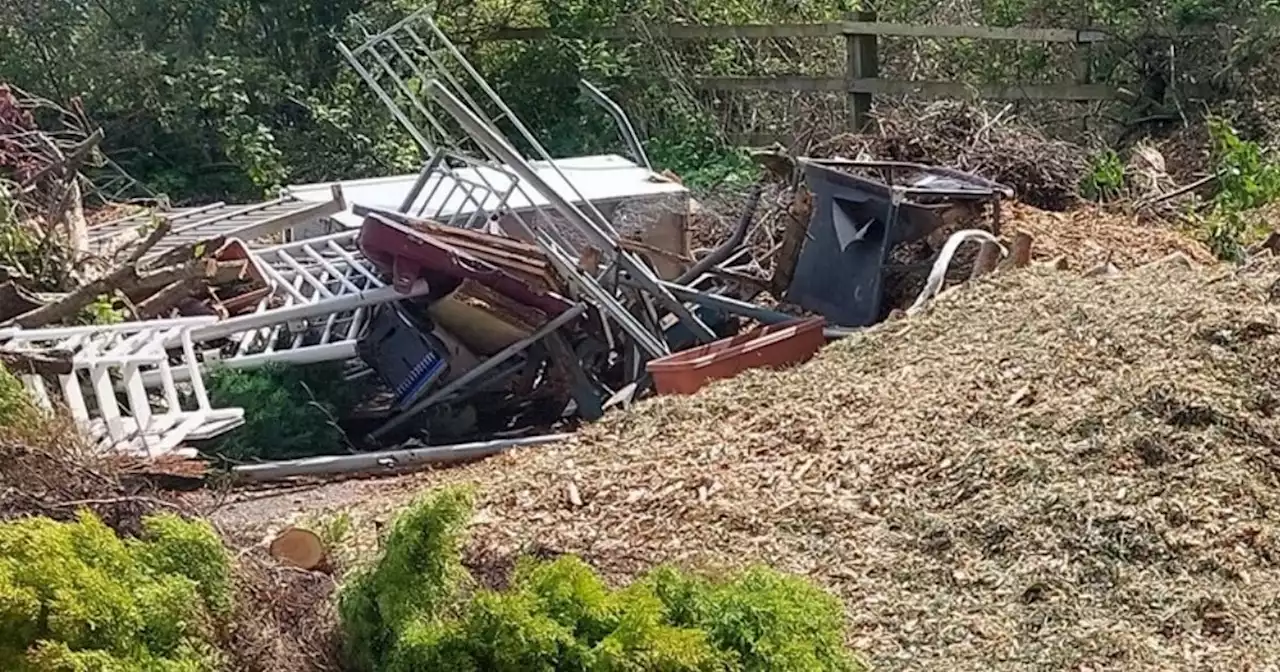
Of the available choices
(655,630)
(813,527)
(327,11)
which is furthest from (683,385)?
(327,11)

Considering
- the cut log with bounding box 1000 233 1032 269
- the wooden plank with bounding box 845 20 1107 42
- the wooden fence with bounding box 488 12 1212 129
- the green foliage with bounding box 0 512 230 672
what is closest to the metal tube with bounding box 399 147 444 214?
the cut log with bounding box 1000 233 1032 269

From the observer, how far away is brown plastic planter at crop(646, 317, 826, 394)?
5246 millimetres

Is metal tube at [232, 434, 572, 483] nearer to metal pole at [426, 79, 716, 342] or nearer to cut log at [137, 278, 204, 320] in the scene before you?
metal pole at [426, 79, 716, 342]

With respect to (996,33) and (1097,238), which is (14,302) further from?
(996,33)

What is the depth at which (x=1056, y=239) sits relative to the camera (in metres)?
6.27

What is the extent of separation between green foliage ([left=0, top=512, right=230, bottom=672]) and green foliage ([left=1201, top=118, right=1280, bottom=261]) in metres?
4.62

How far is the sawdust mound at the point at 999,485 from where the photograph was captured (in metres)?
3.09

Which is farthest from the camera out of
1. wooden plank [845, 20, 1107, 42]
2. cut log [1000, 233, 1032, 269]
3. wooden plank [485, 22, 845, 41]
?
wooden plank [485, 22, 845, 41]

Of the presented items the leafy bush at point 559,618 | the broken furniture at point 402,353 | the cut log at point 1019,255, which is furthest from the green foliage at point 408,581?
the cut log at point 1019,255

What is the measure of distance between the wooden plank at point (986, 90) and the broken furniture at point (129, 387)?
5.50m

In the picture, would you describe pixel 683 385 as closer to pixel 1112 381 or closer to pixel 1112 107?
pixel 1112 381

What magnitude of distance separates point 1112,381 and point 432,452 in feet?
8.61

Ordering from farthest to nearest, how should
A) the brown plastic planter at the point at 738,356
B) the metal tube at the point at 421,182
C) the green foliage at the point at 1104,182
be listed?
the green foliage at the point at 1104,182 → the metal tube at the point at 421,182 → the brown plastic planter at the point at 738,356

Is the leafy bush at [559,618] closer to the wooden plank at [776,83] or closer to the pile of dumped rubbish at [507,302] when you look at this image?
the pile of dumped rubbish at [507,302]
